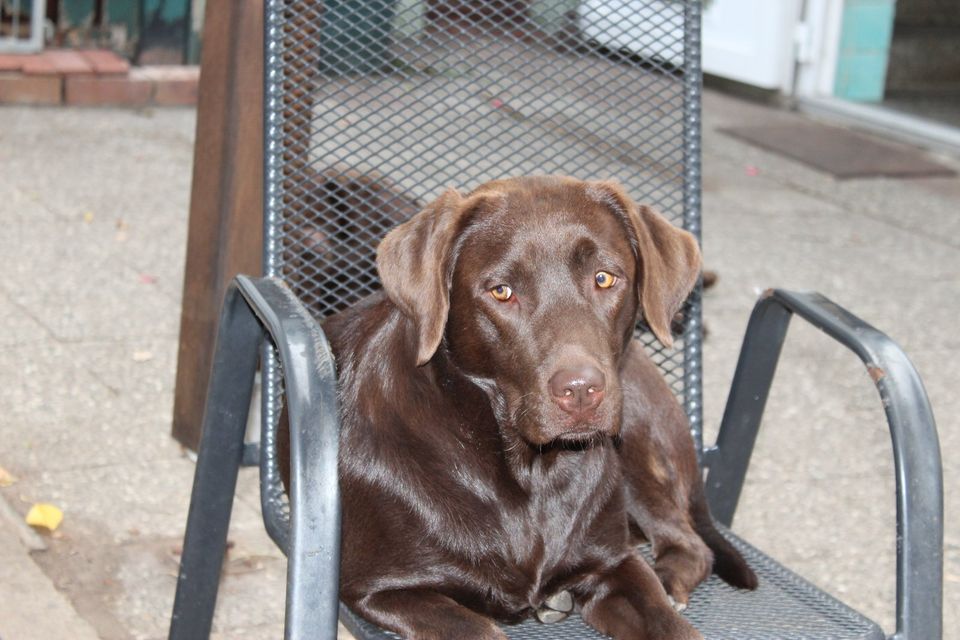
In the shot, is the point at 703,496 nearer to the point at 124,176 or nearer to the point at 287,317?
the point at 287,317

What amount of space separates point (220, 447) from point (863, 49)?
7.54 metres

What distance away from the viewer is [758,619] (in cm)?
235

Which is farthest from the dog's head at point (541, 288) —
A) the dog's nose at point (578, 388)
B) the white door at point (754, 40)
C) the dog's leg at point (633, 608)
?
the white door at point (754, 40)

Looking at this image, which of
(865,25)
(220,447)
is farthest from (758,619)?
(865,25)

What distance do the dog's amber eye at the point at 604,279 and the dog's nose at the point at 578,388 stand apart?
0.20 meters

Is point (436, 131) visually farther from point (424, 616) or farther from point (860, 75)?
point (860, 75)

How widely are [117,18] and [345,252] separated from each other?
222 inches

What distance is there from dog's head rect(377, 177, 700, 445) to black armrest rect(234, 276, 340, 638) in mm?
204

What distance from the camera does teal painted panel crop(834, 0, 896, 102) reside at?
9.08 meters

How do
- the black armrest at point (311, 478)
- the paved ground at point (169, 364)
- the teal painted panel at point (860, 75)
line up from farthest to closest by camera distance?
the teal painted panel at point (860, 75)
the paved ground at point (169, 364)
the black armrest at point (311, 478)

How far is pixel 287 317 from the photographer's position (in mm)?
2215

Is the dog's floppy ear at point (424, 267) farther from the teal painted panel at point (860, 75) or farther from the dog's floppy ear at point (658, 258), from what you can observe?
the teal painted panel at point (860, 75)

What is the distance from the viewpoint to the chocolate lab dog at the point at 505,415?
88.4 inches

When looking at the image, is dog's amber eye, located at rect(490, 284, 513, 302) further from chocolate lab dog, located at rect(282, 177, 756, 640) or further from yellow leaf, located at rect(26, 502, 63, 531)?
yellow leaf, located at rect(26, 502, 63, 531)
